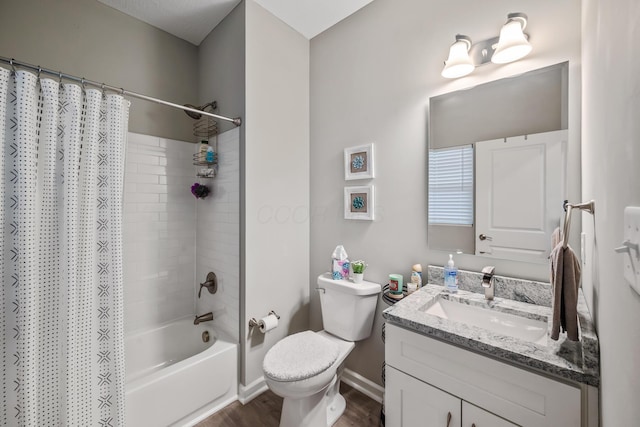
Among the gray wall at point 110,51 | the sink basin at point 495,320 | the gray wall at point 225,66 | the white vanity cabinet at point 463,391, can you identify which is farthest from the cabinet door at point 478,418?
the gray wall at point 110,51

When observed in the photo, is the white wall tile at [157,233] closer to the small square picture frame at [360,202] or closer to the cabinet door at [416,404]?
the small square picture frame at [360,202]

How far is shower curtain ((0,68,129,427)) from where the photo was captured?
1.03 m

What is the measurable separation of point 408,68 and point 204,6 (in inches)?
59.1

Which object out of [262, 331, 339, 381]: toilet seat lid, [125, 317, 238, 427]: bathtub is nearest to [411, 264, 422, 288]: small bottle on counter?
[262, 331, 339, 381]: toilet seat lid

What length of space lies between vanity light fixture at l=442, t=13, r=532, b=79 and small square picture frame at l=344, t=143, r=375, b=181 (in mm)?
617

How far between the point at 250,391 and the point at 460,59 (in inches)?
94.8

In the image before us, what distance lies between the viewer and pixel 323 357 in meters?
1.42

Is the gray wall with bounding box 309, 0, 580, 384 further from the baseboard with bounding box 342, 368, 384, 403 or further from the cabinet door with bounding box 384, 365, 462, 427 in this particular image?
the cabinet door with bounding box 384, 365, 462, 427

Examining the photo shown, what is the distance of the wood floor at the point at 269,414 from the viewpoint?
1.58 m

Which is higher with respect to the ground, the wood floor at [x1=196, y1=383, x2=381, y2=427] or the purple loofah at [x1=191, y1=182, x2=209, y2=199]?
the purple loofah at [x1=191, y1=182, x2=209, y2=199]

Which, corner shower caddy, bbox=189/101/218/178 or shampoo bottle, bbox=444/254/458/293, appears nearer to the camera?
shampoo bottle, bbox=444/254/458/293

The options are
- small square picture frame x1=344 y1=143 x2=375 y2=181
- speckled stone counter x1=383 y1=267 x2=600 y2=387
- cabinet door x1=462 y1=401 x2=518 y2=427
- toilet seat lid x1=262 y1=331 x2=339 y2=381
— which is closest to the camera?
speckled stone counter x1=383 y1=267 x2=600 y2=387

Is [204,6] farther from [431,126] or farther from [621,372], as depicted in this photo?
[621,372]

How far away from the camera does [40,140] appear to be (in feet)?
3.61
